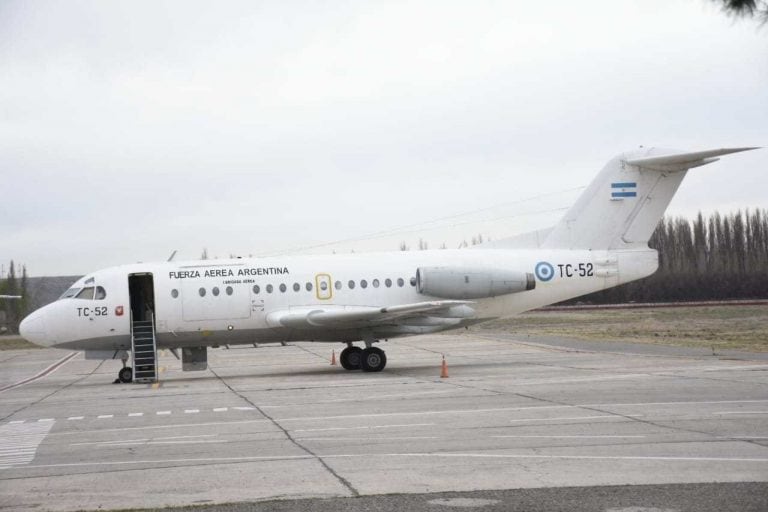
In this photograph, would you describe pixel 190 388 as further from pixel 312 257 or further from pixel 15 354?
pixel 15 354

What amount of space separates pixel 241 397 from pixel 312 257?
9414 mm

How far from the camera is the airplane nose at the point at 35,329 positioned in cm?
2977

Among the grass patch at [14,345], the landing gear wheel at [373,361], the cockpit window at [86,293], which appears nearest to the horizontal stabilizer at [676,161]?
the landing gear wheel at [373,361]

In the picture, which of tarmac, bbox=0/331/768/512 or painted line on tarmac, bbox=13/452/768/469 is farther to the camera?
painted line on tarmac, bbox=13/452/768/469

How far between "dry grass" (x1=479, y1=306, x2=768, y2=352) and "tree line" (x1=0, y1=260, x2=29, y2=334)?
49.4 metres

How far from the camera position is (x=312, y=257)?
31500 millimetres

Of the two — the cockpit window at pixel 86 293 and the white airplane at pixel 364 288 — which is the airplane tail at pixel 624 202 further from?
the cockpit window at pixel 86 293

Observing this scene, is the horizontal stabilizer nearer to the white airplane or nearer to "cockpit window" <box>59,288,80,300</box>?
the white airplane

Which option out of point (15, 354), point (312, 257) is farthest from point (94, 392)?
point (15, 354)

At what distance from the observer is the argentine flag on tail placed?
31422 millimetres

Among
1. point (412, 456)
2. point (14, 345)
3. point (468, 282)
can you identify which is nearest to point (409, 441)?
point (412, 456)

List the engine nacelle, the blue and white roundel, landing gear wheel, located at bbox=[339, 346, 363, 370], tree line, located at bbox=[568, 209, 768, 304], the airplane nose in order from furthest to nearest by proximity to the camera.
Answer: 1. tree line, located at bbox=[568, 209, 768, 304]
2. landing gear wheel, located at bbox=[339, 346, 363, 370]
3. the blue and white roundel
4. the engine nacelle
5. the airplane nose

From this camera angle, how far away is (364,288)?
101 feet

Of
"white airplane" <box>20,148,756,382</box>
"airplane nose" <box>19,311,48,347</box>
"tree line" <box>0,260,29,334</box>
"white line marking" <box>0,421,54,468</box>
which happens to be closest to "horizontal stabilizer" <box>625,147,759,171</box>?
"white airplane" <box>20,148,756,382</box>
